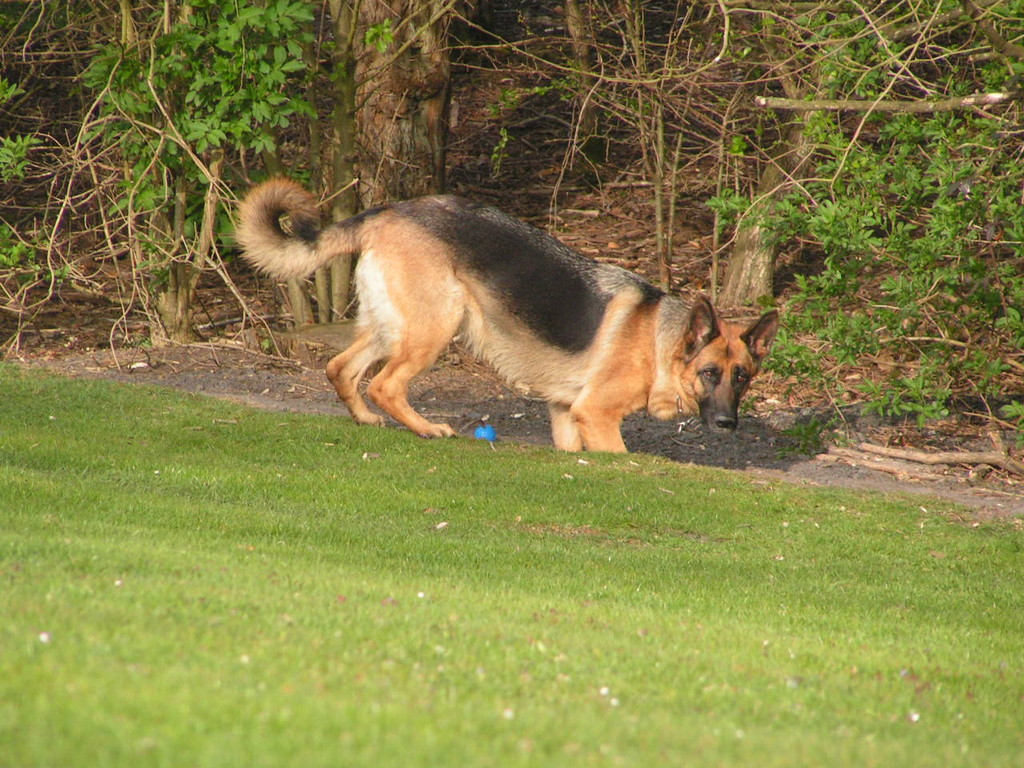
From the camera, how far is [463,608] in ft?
16.5

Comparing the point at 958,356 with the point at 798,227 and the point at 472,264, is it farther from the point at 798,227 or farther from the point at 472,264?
the point at 472,264

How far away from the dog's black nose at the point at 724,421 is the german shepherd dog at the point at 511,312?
0.01 metres

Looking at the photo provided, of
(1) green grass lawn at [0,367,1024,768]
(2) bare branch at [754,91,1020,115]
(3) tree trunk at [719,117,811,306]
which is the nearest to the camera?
(1) green grass lawn at [0,367,1024,768]

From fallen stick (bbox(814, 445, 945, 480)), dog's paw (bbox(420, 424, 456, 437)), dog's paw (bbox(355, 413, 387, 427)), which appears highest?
dog's paw (bbox(420, 424, 456, 437))

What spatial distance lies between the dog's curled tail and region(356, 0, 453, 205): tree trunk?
3.64 m

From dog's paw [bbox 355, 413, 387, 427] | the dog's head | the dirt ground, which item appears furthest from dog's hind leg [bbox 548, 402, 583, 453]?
dog's paw [bbox 355, 413, 387, 427]

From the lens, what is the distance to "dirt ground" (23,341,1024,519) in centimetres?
1049

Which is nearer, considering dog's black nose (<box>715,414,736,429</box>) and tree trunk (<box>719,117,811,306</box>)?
dog's black nose (<box>715,414,736,429</box>)

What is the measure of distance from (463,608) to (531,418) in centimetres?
741

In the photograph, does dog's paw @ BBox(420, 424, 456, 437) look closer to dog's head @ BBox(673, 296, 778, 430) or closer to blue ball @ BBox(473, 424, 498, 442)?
blue ball @ BBox(473, 424, 498, 442)

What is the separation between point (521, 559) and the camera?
6625mm

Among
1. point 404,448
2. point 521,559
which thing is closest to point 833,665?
point 521,559

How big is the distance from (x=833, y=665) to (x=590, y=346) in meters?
5.42

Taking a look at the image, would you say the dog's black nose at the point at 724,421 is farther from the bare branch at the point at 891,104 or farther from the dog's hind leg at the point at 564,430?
the bare branch at the point at 891,104
